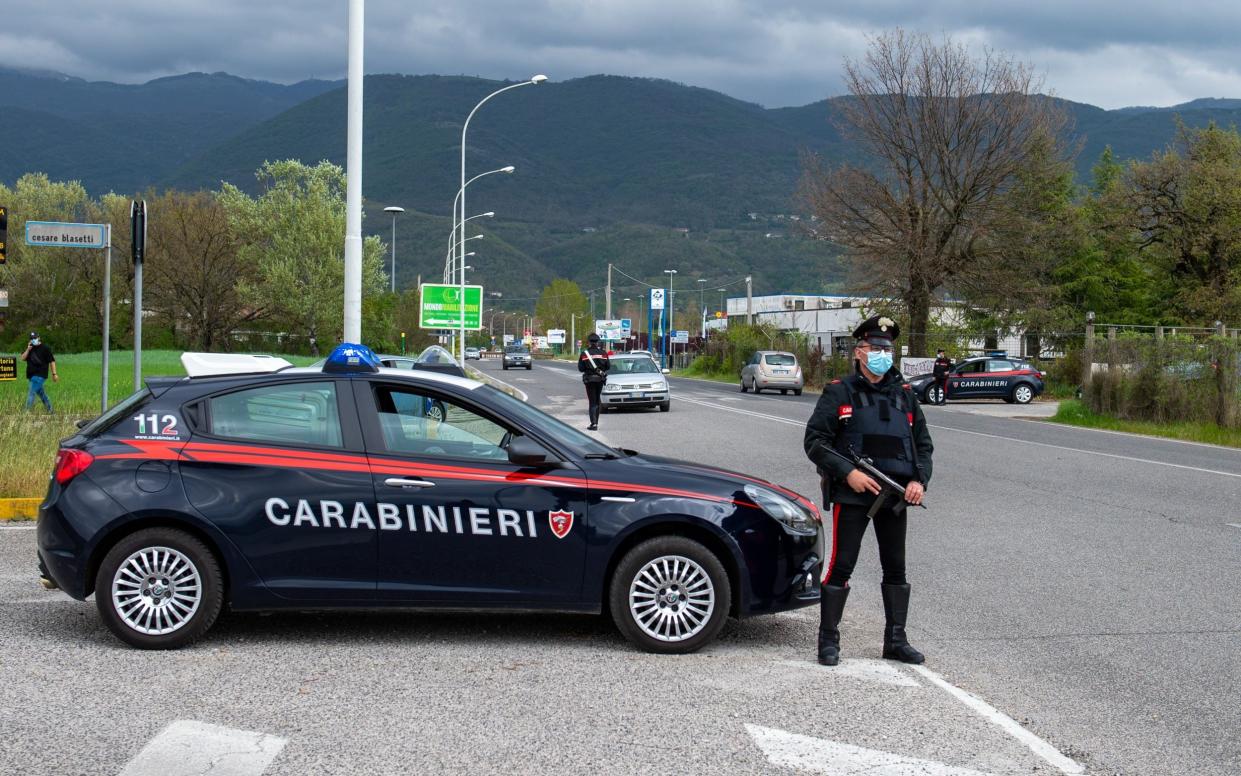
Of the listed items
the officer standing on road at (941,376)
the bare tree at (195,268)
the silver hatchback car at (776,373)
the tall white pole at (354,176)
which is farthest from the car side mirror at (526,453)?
the bare tree at (195,268)

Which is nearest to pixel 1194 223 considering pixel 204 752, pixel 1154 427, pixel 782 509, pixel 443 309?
pixel 1154 427

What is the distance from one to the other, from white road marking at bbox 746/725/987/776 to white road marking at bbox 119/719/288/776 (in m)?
1.97

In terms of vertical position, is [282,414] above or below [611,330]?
below

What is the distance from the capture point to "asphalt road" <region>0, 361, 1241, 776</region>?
4.87 meters

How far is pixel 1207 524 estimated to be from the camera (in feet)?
39.0

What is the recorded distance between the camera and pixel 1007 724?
5.37 meters

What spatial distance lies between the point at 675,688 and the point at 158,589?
2.75 m

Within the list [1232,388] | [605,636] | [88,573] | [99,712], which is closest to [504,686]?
[605,636]

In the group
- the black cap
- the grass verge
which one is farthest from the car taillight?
the grass verge

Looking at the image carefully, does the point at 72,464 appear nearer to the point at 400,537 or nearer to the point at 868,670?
the point at 400,537

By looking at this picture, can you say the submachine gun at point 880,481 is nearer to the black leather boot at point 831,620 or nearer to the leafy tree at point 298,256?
the black leather boot at point 831,620

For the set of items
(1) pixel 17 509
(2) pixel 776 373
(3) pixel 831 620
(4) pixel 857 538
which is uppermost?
(4) pixel 857 538

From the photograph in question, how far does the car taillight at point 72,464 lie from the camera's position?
6520 millimetres

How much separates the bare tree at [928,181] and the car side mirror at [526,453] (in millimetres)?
45061
